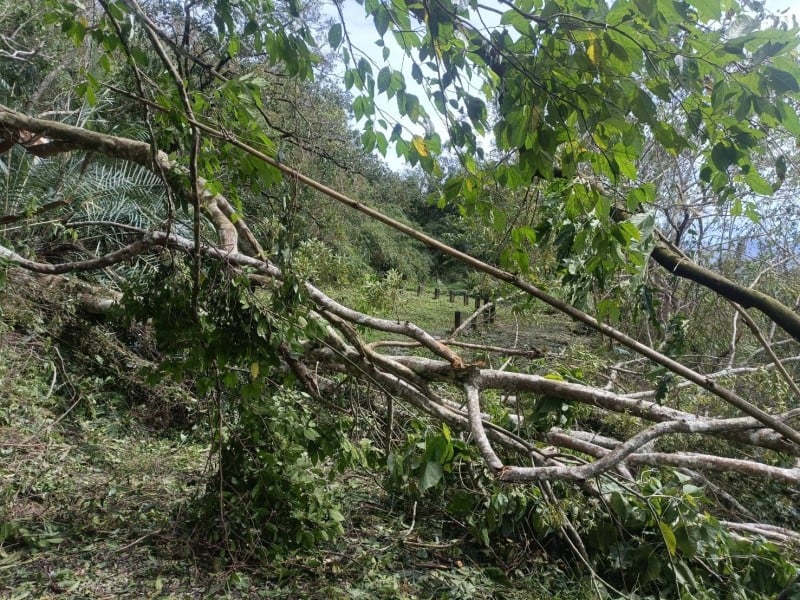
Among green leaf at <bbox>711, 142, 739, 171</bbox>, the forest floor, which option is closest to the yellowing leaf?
green leaf at <bbox>711, 142, 739, 171</bbox>

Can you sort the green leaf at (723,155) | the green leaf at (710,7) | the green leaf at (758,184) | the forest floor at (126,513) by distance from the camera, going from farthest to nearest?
the forest floor at (126,513) < the green leaf at (758,184) < the green leaf at (723,155) < the green leaf at (710,7)

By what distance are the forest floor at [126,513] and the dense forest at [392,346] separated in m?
0.02

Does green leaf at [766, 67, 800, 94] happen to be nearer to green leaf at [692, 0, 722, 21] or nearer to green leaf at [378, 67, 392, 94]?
green leaf at [692, 0, 722, 21]

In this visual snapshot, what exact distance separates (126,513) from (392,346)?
1.72m

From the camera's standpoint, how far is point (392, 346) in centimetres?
292

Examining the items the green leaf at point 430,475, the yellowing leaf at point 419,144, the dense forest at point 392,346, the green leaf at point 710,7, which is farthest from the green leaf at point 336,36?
the green leaf at point 430,475

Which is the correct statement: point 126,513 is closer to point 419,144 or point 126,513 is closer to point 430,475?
point 430,475

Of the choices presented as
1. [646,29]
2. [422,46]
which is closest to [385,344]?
[422,46]

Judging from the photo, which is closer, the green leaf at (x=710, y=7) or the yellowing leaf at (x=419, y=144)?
the green leaf at (x=710, y=7)

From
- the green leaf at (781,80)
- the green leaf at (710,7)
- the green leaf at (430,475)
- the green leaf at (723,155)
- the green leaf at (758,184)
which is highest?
the green leaf at (710,7)

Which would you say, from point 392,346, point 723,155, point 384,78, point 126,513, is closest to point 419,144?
point 384,78

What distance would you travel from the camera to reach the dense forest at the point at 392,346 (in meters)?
1.20

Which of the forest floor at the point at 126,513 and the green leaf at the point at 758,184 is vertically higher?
the green leaf at the point at 758,184

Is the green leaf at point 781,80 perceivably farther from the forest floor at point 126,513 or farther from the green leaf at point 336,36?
the forest floor at point 126,513
